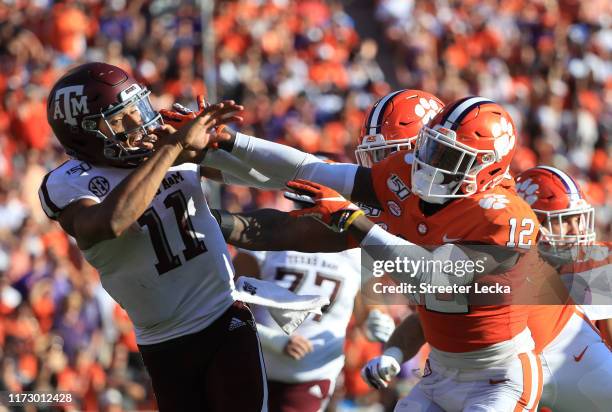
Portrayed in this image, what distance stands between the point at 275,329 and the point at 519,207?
202cm

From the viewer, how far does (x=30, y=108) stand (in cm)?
1045

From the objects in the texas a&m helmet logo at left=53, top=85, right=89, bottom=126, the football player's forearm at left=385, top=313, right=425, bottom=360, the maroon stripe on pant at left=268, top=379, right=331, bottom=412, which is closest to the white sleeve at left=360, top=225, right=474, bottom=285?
the football player's forearm at left=385, top=313, right=425, bottom=360

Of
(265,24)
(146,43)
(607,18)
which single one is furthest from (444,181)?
(607,18)

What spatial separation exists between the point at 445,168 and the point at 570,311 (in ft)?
3.77

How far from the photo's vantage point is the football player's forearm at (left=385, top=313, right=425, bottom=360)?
4.91 metres

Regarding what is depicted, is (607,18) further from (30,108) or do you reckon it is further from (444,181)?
(444,181)

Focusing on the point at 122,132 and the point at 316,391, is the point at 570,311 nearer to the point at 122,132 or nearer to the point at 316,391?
the point at 316,391

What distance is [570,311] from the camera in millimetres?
4930

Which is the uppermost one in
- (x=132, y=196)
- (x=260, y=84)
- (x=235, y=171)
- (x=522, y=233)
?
(x=132, y=196)

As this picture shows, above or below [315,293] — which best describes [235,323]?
above

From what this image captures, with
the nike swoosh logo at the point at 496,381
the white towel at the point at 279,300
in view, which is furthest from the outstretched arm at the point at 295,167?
the nike swoosh logo at the point at 496,381

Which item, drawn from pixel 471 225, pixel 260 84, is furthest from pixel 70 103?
pixel 260 84

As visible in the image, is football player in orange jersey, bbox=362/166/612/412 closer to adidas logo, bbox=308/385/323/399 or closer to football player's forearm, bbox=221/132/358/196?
football player's forearm, bbox=221/132/358/196

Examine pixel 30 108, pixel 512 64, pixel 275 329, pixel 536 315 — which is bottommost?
pixel 512 64
